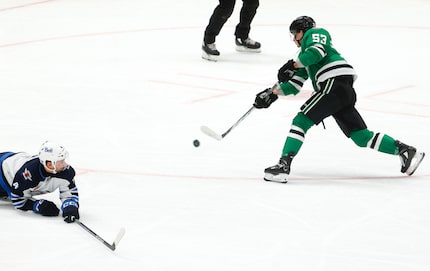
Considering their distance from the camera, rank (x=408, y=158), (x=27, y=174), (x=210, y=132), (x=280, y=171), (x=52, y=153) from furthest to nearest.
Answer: (x=210, y=132)
(x=408, y=158)
(x=280, y=171)
(x=27, y=174)
(x=52, y=153)

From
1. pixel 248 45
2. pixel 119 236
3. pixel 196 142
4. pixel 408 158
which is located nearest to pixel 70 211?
pixel 119 236

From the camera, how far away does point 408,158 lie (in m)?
5.34

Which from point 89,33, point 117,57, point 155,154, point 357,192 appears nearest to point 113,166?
point 155,154

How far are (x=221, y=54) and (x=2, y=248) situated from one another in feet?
16.9

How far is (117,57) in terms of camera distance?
882cm

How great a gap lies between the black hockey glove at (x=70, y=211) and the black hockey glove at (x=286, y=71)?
5.08ft

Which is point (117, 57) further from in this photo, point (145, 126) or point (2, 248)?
point (2, 248)

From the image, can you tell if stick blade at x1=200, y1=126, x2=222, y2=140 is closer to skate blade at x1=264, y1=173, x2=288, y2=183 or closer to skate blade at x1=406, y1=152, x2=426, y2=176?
skate blade at x1=264, y1=173, x2=288, y2=183

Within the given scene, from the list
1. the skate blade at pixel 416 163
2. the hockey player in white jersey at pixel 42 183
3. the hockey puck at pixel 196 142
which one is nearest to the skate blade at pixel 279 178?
the skate blade at pixel 416 163

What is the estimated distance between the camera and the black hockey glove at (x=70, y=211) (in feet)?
14.6

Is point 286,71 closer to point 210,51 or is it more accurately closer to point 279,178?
point 279,178

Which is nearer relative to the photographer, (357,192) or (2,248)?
(2,248)

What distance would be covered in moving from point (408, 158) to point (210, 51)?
11.8 ft

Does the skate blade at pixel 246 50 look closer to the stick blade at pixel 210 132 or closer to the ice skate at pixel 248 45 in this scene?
the ice skate at pixel 248 45
